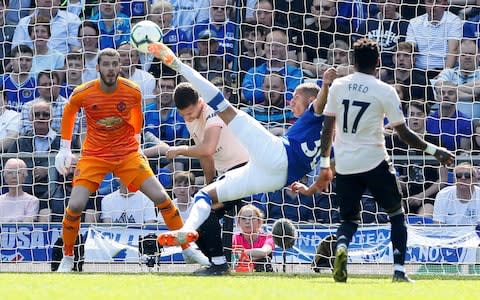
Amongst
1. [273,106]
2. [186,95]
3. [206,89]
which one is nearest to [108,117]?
[186,95]

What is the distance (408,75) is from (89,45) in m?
4.16

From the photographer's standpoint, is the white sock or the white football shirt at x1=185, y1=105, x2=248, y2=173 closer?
the white sock

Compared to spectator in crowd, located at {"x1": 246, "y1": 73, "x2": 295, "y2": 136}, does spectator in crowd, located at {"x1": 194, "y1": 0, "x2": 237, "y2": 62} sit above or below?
above

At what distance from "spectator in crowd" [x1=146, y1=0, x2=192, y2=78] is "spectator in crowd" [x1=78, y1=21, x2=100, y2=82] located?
657mm

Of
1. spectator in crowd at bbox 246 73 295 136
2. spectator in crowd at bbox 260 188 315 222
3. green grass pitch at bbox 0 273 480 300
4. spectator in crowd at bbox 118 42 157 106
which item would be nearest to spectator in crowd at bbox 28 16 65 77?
spectator in crowd at bbox 118 42 157 106

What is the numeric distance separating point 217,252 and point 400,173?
369 centimetres

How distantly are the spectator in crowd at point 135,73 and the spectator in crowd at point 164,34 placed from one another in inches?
6.5

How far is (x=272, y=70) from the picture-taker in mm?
13891

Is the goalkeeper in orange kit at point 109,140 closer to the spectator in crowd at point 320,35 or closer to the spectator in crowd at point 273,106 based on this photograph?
the spectator in crowd at point 273,106

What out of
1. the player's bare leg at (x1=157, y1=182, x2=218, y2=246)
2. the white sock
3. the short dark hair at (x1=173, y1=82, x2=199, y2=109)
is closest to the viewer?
the player's bare leg at (x1=157, y1=182, x2=218, y2=246)

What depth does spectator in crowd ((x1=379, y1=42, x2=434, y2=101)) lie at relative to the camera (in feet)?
44.1

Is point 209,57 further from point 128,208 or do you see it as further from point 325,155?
point 325,155

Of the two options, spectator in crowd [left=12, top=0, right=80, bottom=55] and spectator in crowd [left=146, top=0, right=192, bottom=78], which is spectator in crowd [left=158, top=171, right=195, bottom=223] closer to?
spectator in crowd [left=146, top=0, right=192, bottom=78]

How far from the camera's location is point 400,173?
13500 mm
